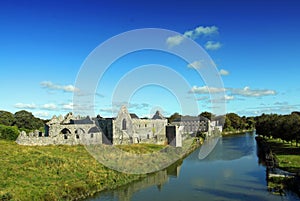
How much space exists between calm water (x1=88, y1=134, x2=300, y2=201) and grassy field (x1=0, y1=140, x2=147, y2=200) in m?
1.20

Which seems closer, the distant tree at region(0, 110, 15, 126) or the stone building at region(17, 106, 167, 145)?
the stone building at region(17, 106, 167, 145)

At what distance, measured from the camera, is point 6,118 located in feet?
208

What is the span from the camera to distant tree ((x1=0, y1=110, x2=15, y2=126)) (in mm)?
61847

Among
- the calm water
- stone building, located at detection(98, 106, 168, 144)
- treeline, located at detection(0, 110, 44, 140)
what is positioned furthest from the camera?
treeline, located at detection(0, 110, 44, 140)

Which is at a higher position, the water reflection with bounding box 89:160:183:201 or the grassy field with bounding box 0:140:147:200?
the grassy field with bounding box 0:140:147:200

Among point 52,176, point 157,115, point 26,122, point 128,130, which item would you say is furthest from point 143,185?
point 26,122

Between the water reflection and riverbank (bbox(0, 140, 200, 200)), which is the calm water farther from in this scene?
riverbank (bbox(0, 140, 200, 200))

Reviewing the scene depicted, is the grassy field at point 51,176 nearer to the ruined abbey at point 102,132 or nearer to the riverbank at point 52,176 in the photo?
the riverbank at point 52,176

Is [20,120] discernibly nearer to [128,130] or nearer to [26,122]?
[26,122]

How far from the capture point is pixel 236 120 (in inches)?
4063

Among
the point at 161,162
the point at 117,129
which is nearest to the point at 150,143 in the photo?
the point at 117,129

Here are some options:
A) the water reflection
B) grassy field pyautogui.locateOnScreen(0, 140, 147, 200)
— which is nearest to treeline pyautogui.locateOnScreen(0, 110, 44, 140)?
grassy field pyautogui.locateOnScreen(0, 140, 147, 200)

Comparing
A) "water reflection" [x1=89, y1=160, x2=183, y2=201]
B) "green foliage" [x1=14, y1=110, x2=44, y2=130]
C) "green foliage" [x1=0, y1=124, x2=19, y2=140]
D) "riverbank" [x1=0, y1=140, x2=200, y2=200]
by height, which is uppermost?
"green foliage" [x1=14, y1=110, x2=44, y2=130]

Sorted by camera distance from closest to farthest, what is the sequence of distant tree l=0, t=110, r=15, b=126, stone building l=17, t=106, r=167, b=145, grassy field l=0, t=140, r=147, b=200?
1. grassy field l=0, t=140, r=147, b=200
2. stone building l=17, t=106, r=167, b=145
3. distant tree l=0, t=110, r=15, b=126
